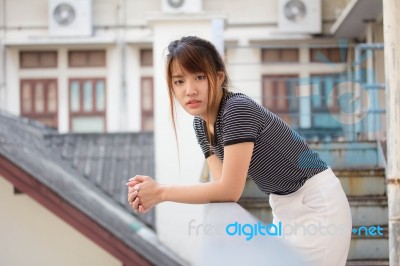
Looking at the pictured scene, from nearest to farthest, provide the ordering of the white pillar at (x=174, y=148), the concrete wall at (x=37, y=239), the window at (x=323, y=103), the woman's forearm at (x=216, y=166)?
the woman's forearm at (x=216, y=166)
the concrete wall at (x=37, y=239)
the white pillar at (x=174, y=148)
the window at (x=323, y=103)

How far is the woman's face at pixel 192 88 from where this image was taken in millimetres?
2613

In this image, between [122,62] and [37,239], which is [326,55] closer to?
[122,62]

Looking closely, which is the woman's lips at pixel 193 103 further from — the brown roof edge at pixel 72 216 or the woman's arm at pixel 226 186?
the brown roof edge at pixel 72 216

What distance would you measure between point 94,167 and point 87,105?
8.70ft

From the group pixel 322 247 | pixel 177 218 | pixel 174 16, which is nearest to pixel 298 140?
pixel 322 247

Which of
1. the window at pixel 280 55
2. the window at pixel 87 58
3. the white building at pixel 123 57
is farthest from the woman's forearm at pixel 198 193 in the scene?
the window at pixel 87 58

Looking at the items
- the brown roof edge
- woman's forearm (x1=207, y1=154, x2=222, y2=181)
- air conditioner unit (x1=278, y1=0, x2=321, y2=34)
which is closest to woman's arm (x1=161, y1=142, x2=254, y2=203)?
woman's forearm (x1=207, y1=154, x2=222, y2=181)

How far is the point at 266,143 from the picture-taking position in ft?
8.59

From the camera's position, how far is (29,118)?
1614 cm

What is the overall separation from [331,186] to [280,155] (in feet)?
0.56

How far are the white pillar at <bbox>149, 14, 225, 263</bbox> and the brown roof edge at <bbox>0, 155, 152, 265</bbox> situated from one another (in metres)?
0.60

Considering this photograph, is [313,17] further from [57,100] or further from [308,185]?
[308,185]

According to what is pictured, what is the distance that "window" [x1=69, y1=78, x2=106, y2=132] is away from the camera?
15.8m

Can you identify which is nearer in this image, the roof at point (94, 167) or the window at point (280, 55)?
the roof at point (94, 167)
